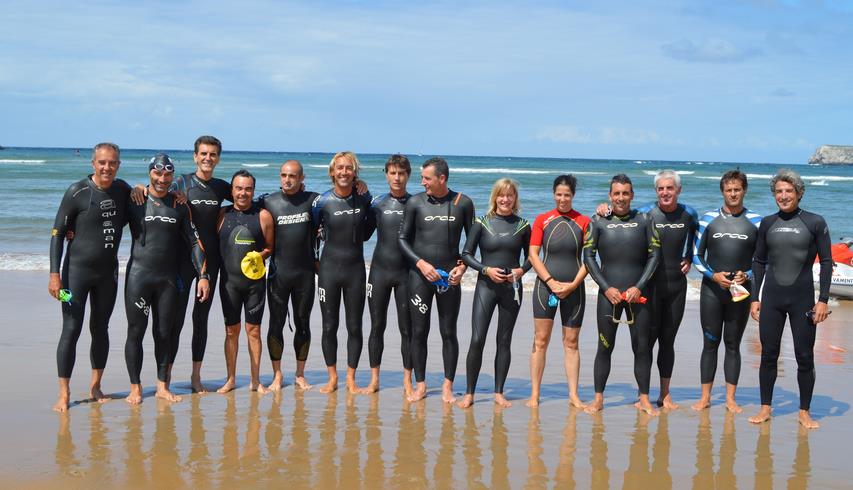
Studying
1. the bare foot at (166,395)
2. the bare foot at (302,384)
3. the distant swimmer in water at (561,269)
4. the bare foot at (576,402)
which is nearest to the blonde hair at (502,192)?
the distant swimmer in water at (561,269)

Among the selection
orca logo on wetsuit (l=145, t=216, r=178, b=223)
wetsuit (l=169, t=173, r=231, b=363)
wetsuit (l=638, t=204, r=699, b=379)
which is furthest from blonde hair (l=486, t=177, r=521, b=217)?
orca logo on wetsuit (l=145, t=216, r=178, b=223)

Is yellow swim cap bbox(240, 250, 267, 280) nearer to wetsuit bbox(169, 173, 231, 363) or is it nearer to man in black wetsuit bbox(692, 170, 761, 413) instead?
wetsuit bbox(169, 173, 231, 363)

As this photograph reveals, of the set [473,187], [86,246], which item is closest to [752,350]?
[86,246]

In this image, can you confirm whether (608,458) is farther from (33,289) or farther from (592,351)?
(33,289)

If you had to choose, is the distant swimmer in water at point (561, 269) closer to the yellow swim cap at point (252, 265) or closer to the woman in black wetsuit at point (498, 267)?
the woman in black wetsuit at point (498, 267)

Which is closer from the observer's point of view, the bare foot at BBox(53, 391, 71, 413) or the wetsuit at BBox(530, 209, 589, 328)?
the bare foot at BBox(53, 391, 71, 413)

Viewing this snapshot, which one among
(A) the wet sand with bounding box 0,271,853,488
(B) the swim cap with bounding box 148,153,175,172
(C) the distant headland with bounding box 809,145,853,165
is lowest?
(A) the wet sand with bounding box 0,271,853,488

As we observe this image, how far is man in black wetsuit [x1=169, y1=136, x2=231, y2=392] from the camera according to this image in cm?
628

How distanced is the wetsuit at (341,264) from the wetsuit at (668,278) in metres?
2.09

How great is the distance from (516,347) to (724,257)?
2746mm

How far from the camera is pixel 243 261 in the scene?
6.35 metres

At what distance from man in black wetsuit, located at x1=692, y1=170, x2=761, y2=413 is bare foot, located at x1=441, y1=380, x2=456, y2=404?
175 centimetres

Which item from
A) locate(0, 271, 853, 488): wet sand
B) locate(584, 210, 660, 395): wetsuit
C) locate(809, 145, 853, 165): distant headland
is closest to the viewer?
locate(0, 271, 853, 488): wet sand

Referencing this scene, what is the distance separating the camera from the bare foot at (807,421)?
19.1 feet
